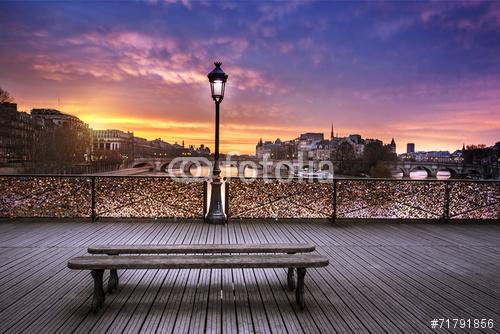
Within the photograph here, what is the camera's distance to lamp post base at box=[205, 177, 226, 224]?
25.0ft

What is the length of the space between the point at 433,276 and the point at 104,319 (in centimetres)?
457

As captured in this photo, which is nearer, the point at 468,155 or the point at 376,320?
the point at 376,320

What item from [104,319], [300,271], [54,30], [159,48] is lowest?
[104,319]

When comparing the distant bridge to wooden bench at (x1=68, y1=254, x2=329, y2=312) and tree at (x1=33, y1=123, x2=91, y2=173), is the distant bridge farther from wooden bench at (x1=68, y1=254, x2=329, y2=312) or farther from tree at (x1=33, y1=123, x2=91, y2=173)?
wooden bench at (x1=68, y1=254, x2=329, y2=312)

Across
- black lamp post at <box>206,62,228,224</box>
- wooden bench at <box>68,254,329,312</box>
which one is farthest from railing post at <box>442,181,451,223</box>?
wooden bench at <box>68,254,329,312</box>

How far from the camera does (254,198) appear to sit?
809 cm

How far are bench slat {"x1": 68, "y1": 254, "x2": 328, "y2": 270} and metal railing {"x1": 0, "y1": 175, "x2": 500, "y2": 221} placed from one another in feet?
15.4

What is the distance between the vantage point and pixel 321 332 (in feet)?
9.50

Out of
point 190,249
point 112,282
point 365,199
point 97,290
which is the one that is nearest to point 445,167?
point 365,199

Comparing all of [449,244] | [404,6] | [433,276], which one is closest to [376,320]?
[433,276]

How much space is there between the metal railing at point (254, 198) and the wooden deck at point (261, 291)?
1634 millimetres

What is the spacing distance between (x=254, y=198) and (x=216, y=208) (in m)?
1.12

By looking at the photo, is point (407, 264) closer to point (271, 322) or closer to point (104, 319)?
point (271, 322)

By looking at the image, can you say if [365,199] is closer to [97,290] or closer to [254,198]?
[254,198]
